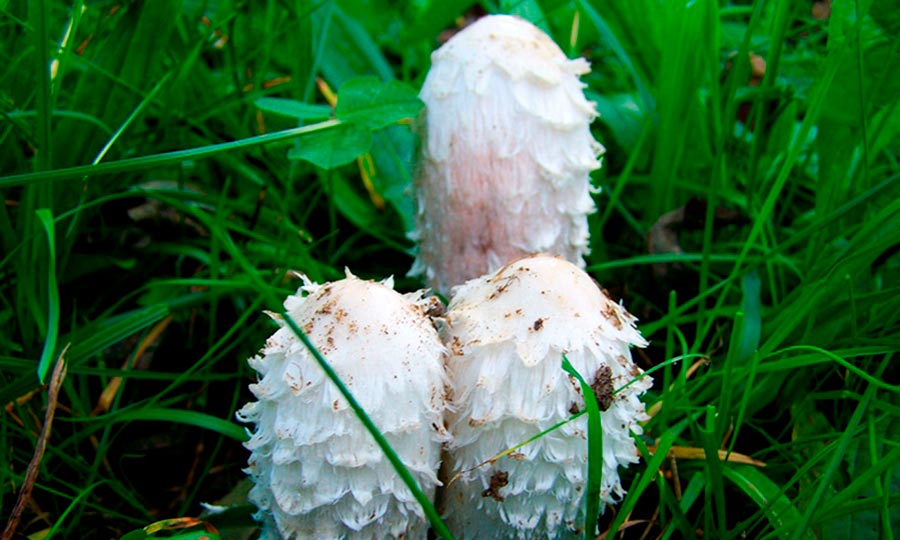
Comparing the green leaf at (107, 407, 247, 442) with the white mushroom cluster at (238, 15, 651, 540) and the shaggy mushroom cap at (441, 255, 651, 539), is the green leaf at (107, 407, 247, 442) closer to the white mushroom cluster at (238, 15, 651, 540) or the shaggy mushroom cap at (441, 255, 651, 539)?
the white mushroom cluster at (238, 15, 651, 540)

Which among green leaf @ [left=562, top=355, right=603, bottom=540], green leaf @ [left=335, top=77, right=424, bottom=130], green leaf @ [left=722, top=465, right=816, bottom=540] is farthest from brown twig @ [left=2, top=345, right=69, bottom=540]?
green leaf @ [left=722, top=465, right=816, bottom=540]

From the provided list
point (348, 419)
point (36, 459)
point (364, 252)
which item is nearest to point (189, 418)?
point (36, 459)

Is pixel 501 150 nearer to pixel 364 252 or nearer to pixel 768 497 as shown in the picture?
pixel 364 252

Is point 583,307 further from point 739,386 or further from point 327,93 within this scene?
point 327,93

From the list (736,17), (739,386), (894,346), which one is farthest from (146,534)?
(736,17)

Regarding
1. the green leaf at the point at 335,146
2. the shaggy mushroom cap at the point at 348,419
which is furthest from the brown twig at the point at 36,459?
the green leaf at the point at 335,146

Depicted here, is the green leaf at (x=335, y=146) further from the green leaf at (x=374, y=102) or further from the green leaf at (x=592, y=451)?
the green leaf at (x=592, y=451)
